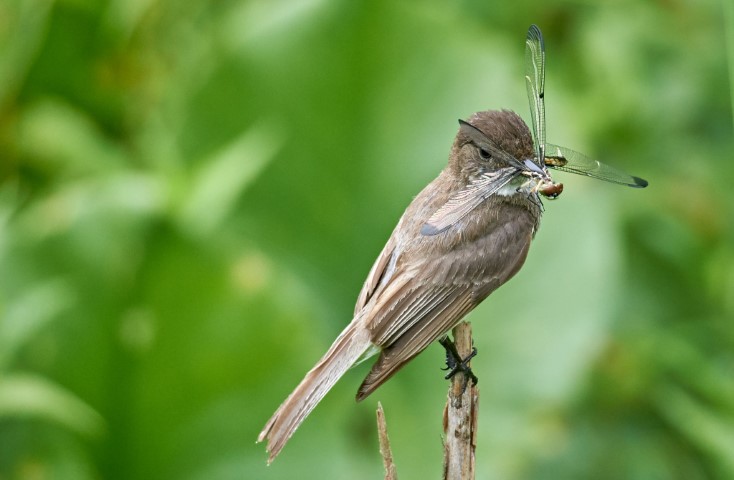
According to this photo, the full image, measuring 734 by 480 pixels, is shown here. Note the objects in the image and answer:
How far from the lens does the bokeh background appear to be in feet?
16.4

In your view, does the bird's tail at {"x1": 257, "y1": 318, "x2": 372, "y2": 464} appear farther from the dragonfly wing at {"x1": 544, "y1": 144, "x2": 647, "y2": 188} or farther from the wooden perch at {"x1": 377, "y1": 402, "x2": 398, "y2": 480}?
the dragonfly wing at {"x1": 544, "y1": 144, "x2": 647, "y2": 188}

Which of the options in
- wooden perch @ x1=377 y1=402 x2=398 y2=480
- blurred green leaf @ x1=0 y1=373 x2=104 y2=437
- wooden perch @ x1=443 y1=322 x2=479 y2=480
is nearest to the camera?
wooden perch @ x1=377 y1=402 x2=398 y2=480

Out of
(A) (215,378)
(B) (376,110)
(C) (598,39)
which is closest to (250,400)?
(A) (215,378)

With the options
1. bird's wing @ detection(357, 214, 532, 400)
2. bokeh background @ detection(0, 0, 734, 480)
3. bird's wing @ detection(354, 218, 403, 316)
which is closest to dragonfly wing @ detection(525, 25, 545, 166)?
bird's wing @ detection(357, 214, 532, 400)

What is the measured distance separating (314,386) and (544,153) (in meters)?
1.14

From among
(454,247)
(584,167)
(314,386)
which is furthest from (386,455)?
(584,167)

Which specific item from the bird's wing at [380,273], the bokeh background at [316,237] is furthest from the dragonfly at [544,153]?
the bokeh background at [316,237]

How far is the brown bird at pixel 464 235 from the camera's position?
4.09 metres

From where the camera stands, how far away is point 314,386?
3.87 m

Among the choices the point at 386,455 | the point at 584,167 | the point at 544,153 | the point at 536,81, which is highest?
the point at 536,81

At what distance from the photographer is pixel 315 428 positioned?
512 centimetres

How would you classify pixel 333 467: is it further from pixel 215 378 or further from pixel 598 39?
pixel 598 39

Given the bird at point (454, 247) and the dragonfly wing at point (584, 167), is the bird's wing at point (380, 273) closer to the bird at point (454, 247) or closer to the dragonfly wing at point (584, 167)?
the bird at point (454, 247)

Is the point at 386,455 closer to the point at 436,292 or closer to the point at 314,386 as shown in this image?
the point at 314,386
